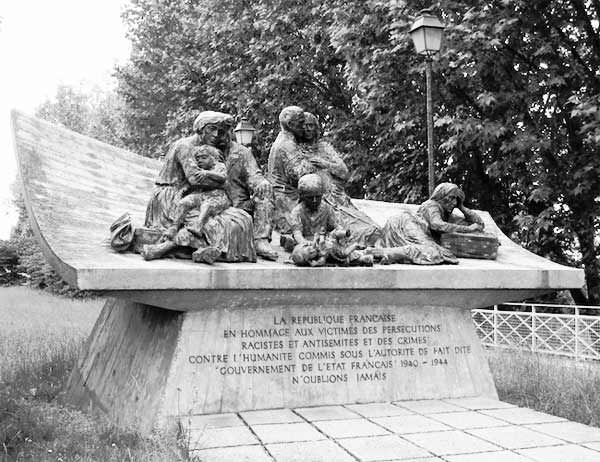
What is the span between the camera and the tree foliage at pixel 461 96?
1292 cm

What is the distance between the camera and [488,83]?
46.1 ft

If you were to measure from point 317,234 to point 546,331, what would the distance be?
25.5 feet

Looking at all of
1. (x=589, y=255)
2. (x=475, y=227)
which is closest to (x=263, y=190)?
(x=475, y=227)

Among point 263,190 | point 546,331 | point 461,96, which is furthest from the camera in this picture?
point 461,96

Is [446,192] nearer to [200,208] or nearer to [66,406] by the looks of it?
[200,208]

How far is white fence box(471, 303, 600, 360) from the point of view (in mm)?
12008

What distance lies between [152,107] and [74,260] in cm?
2083

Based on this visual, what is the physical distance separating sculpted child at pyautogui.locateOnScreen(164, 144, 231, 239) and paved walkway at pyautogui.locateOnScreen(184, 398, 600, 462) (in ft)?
5.50

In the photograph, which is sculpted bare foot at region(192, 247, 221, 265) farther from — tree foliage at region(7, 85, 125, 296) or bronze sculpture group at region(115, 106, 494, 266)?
tree foliage at region(7, 85, 125, 296)

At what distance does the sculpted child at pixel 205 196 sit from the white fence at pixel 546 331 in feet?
20.4

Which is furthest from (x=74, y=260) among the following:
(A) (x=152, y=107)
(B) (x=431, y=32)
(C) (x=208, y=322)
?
(A) (x=152, y=107)

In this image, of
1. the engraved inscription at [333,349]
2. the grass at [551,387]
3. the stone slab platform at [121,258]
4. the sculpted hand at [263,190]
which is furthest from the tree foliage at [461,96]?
the sculpted hand at [263,190]

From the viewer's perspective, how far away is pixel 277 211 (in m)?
7.52

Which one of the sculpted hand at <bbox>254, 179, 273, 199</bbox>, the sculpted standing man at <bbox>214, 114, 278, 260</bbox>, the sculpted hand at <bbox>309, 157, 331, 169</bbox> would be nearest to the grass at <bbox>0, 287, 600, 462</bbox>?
the sculpted standing man at <bbox>214, 114, 278, 260</bbox>
